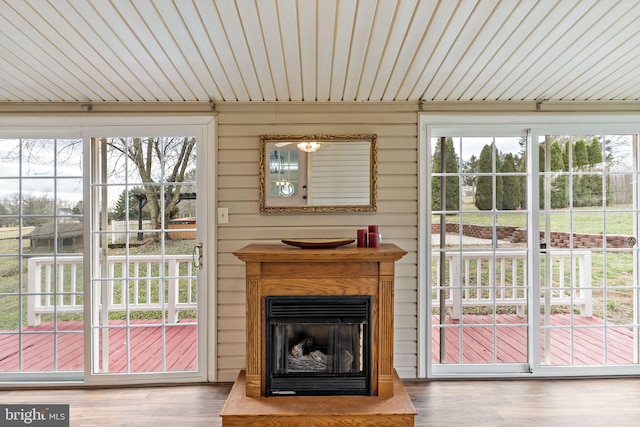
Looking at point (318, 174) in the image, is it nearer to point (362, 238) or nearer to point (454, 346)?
point (362, 238)

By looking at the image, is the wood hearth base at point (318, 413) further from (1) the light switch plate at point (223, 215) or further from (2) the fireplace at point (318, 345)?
(1) the light switch plate at point (223, 215)

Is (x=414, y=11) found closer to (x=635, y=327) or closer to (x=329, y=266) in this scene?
(x=329, y=266)

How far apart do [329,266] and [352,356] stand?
65cm

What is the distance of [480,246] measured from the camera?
9.41 feet

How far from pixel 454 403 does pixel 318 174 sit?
6.46 feet

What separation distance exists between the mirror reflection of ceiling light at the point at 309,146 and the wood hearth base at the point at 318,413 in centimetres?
183

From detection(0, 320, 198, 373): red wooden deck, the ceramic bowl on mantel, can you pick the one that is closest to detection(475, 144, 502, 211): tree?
the ceramic bowl on mantel

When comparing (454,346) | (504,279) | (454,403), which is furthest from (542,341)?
(454,403)

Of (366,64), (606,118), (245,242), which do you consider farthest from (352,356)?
(606,118)

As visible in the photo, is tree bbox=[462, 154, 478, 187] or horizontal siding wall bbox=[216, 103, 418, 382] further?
tree bbox=[462, 154, 478, 187]

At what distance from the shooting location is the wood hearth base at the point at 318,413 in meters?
2.09

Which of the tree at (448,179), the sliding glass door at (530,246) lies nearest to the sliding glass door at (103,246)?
the tree at (448,179)

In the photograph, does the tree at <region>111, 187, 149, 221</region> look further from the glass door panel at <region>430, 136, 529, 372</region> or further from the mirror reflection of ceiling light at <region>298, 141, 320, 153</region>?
the glass door panel at <region>430, 136, 529, 372</region>

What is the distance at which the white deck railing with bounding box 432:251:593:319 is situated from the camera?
2848mm
